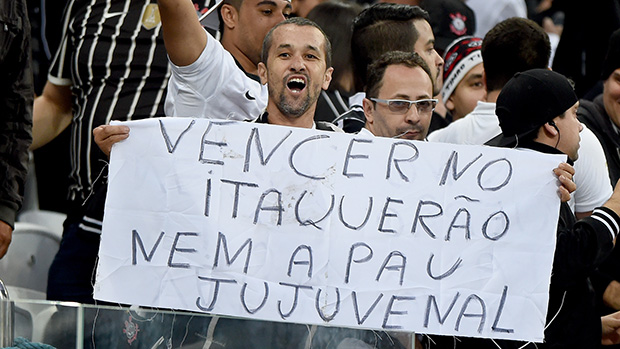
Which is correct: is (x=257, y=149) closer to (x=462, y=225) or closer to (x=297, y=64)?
(x=297, y=64)

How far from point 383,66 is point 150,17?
47.5 inches

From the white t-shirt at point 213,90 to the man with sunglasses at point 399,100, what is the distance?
46 centimetres

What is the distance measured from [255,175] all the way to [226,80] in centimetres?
64

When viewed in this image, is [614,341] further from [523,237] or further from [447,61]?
[447,61]

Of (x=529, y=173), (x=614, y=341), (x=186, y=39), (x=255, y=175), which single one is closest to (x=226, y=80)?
(x=186, y=39)

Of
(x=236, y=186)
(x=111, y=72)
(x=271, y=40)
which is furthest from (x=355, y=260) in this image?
(x=111, y=72)

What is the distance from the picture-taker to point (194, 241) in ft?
12.8

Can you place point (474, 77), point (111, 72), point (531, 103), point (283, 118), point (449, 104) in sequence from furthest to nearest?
point (449, 104) → point (474, 77) → point (111, 72) → point (283, 118) → point (531, 103)

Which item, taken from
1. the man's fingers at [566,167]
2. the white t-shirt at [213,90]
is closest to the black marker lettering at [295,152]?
the white t-shirt at [213,90]

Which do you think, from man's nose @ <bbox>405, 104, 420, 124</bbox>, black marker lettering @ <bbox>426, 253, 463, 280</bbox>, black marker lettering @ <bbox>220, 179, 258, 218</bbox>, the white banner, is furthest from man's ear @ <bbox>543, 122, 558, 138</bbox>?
black marker lettering @ <bbox>220, 179, 258, 218</bbox>

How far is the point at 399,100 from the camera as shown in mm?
4598

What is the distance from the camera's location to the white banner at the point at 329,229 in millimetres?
3889

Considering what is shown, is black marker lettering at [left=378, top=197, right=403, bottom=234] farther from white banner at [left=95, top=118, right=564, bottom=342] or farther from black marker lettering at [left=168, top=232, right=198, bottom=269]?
black marker lettering at [left=168, top=232, right=198, bottom=269]

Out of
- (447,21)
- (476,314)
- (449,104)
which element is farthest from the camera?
(447,21)
